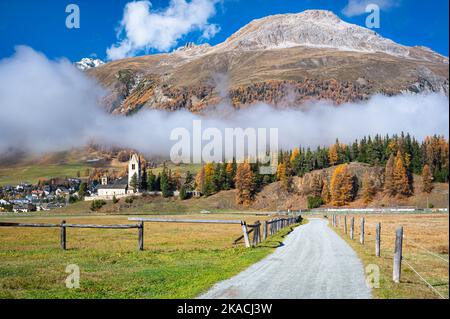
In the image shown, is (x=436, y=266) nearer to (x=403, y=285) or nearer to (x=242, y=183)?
(x=403, y=285)

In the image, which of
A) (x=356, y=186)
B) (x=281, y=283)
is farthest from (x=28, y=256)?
(x=356, y=186)

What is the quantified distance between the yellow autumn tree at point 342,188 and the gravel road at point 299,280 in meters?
130

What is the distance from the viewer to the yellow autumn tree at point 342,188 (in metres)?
148

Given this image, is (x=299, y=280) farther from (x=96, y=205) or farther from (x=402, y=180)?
(x=96, y=205)

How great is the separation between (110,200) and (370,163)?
11557cm

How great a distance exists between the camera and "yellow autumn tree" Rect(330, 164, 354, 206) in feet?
486

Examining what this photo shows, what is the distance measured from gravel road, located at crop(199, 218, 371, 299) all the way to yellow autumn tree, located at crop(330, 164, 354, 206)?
130m

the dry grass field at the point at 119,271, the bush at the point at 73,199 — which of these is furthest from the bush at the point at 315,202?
the dry grass field at the point at 119,271

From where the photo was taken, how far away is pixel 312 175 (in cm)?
19000

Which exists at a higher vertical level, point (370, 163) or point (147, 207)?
point (370, 163)

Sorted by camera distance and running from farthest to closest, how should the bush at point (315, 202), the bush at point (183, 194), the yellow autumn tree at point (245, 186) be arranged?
the bush at point (183, 194) < the yellow autumn tree at point (245, 186) < the bush at point (315, 202)

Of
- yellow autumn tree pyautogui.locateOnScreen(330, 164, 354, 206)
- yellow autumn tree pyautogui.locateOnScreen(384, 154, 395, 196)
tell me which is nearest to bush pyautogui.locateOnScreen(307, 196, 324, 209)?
yellow autumn tree pyautogui.locateOnScreen(330, 164, 354, 206)

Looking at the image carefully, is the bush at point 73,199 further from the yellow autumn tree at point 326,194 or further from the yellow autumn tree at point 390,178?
the yellow autumn tree at point 390,178

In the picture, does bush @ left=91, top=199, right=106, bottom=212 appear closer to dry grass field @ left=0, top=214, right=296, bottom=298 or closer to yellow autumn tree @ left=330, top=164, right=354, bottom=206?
yellow autumn tree @ left=330, top=164, right=354, bottom=206
